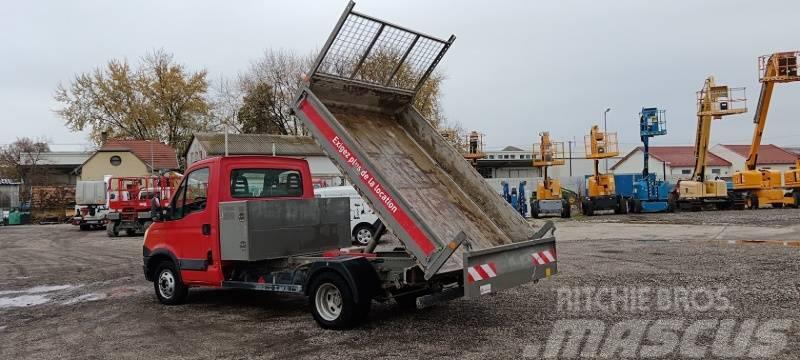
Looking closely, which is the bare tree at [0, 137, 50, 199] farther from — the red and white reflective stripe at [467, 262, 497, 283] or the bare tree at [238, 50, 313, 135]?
the red and white reflective stripe at [467, 262, 497, 283]

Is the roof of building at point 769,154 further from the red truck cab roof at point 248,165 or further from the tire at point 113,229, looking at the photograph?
the red truck cab roof at point 248,165

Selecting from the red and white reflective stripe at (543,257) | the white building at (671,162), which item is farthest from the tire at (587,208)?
the white building at (671,162)

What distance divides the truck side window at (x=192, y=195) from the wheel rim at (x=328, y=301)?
2365mm

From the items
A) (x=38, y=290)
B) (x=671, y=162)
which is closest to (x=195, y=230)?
(x=38, y=290)

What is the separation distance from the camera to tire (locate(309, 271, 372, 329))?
6.80m

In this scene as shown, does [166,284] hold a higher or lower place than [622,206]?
lower

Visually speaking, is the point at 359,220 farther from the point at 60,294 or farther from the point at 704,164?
the point at 704,164

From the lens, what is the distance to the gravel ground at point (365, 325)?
641 cm

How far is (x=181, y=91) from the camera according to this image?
56.8 m

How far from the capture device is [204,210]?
8.37m

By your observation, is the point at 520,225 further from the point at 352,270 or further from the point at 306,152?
the point at 306,152

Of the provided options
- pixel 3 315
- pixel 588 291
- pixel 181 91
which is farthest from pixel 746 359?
pixel 181 91

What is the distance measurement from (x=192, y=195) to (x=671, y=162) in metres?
71.1

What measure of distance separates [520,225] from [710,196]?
2854 cm
